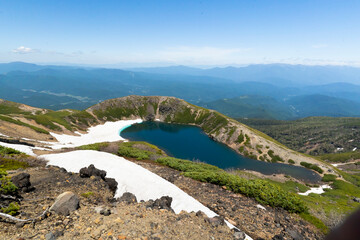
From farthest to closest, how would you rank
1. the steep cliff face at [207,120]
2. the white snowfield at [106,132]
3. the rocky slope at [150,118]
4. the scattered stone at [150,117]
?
1. the scattered stone at [150,117]
2. the white snowfield at [106,132]
3. the steep cliff face at [207,120]
4. the rocky slope at [150,118]

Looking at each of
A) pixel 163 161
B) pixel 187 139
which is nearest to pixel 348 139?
pixel 187 139

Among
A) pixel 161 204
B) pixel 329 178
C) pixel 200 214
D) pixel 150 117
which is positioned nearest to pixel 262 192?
pixel 200 214

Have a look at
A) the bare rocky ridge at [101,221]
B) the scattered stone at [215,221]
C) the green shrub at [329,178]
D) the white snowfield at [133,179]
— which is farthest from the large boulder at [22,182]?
the green shrub at [329,178]

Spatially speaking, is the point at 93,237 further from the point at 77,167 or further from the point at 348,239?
the point at 77,167

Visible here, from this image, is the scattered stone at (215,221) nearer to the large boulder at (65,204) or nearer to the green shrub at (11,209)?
the large boulder at (65,204)

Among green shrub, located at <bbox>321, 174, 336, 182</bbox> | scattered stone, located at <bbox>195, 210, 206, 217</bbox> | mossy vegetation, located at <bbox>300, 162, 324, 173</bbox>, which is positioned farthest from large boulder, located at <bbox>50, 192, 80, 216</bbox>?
mossy vegetation, located at <bbox>300, 162, 324, 173</bbox>

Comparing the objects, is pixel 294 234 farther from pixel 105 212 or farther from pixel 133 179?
pixel 133 179

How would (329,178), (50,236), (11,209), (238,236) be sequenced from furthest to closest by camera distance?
(329,178)
(238,236)
(11,209)
(50,236)
